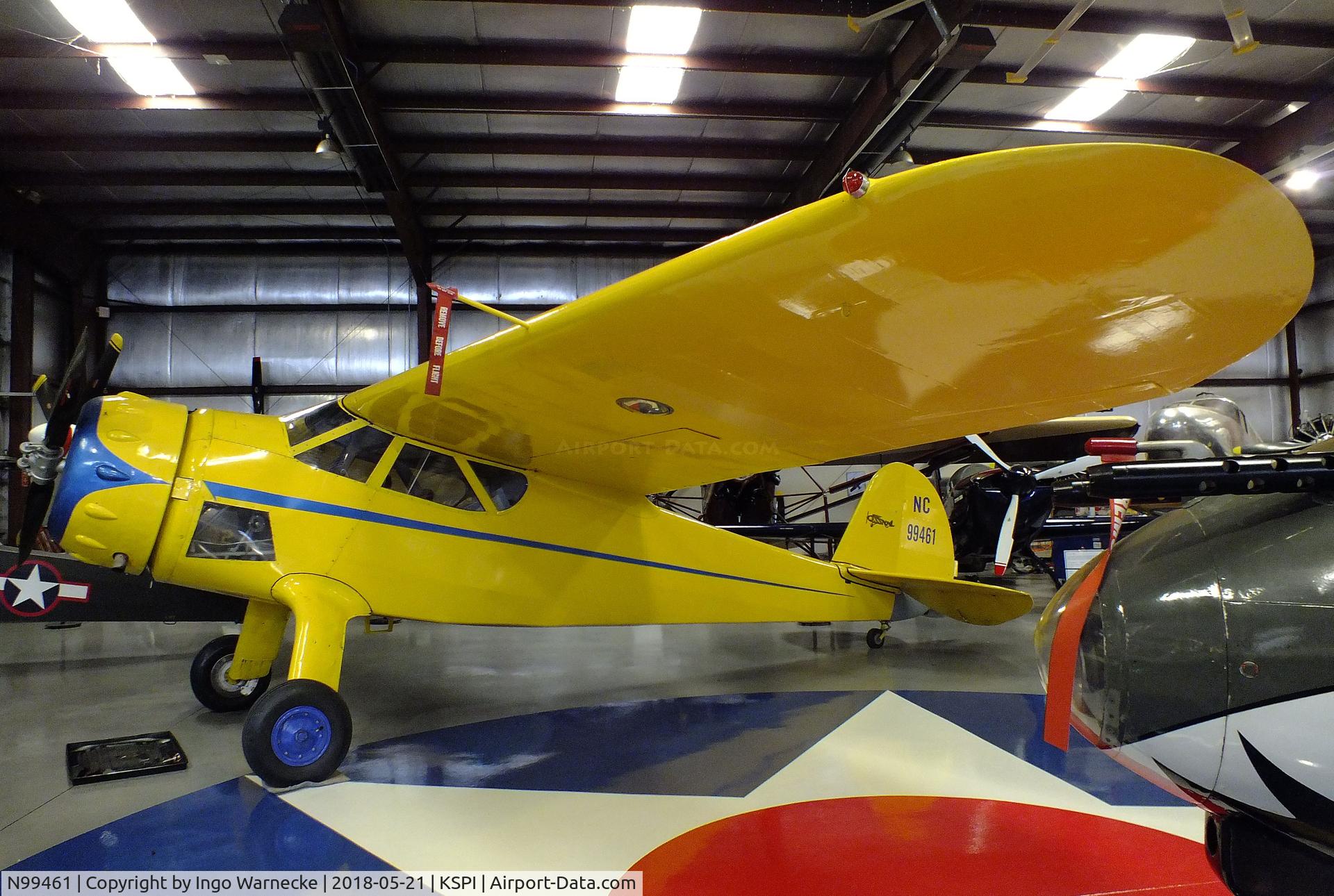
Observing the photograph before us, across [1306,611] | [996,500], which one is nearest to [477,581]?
[1306,611]

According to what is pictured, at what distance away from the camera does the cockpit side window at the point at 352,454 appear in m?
3.75

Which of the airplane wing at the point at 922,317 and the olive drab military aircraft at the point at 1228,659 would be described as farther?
the airplane wing at the point at 922,317

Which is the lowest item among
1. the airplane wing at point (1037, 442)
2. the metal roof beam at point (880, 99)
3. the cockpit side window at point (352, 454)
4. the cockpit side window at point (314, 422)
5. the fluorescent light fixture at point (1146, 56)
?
the cockpit side window at point (352, 454)

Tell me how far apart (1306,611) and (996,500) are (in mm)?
7386

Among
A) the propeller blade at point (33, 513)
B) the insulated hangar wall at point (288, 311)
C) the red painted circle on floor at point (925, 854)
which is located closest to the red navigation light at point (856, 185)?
the red painted circle on floor at point (925, 854)

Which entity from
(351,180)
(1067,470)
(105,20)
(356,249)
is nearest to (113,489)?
(1067,470)

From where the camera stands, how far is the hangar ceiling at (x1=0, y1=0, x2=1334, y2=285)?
25.1 ft

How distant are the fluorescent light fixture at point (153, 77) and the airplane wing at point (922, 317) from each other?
293 inches

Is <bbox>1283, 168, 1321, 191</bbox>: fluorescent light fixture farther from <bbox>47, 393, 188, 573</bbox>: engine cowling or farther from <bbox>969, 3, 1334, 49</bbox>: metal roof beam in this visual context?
<bbox>47, 393, 188, 573</bbox>: engine cowling

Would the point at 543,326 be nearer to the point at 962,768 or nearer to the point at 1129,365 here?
the point at 1129,365

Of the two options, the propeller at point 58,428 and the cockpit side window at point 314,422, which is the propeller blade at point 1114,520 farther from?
the propeller at point 58,428

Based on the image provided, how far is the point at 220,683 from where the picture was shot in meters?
4.31

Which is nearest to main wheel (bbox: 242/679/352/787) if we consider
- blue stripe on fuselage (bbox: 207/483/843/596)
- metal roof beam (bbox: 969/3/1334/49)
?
blue stripe on fuselage (bbox: 207/483/843/596)

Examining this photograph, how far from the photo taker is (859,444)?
3559mm
